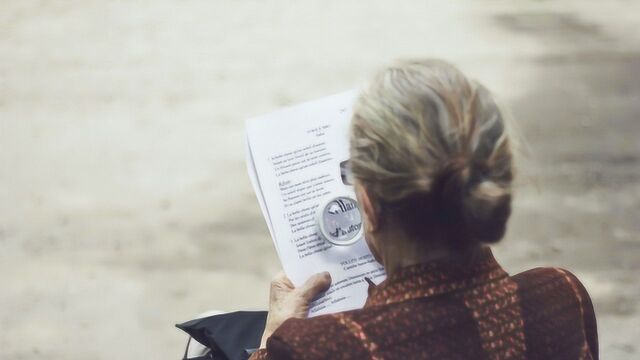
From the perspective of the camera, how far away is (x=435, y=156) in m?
1.09

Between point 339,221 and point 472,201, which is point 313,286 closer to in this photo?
point 339,221

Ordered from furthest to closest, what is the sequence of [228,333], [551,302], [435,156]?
[228,333], [551,302], [435,156]

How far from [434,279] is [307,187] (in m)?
0.39

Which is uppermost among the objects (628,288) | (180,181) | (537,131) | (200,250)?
(180,181)

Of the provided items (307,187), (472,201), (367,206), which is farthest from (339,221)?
(472,201)

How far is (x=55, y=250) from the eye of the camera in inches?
106

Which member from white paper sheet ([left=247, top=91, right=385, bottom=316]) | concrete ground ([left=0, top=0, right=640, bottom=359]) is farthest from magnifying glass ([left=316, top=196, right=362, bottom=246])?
concrete ground ([left=0, top=0, right=640, bottom=359])

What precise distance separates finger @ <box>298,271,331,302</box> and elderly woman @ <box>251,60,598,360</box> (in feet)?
0.74

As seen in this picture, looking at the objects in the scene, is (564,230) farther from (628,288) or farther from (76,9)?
(76,9)

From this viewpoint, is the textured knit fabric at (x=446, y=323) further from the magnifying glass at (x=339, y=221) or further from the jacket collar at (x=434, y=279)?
the magnifying glass at (x=339, y=221)

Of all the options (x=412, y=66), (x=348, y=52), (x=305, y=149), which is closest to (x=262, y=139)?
(x=305, y=149)

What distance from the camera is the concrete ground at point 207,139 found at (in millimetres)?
2559

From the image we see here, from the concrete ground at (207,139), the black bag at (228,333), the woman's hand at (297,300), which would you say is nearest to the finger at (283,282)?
the woman's hand at (297,300)

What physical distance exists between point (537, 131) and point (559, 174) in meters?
0.20
